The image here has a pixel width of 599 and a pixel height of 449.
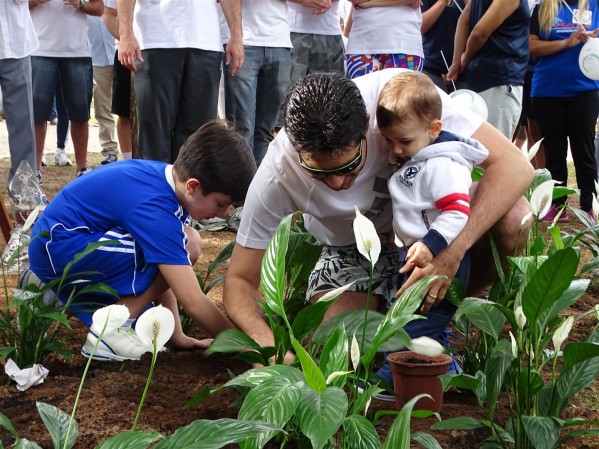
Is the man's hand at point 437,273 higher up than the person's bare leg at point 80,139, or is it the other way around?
the man's hand at point 437,273

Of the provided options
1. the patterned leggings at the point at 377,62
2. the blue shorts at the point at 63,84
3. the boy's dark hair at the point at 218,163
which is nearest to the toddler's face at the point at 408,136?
the boy's dark hair at the point at 218,163

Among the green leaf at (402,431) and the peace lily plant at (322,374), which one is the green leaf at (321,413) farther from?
the green leaf at (402,431)

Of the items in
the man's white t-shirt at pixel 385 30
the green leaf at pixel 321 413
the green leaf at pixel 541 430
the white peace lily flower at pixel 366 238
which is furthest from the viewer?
the man's white t-shirt at pixel 385 30

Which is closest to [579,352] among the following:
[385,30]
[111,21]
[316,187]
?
[316,187]

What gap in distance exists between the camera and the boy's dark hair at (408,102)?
257 centimetres

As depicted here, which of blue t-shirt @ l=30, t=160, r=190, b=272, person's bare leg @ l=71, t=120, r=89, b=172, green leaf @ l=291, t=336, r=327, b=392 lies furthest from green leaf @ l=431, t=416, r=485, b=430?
person's bare leg @ l=71, t=120, r=89, b=172

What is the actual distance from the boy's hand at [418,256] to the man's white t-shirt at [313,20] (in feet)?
10.6

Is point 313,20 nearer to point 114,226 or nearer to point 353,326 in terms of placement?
point 114,226

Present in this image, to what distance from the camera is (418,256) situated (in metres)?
2.49

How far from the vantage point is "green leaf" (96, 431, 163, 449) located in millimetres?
1603

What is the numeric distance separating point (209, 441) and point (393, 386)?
1040 millimetres

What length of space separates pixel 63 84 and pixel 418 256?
4.61 m

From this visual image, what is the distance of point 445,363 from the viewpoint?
2.27 m

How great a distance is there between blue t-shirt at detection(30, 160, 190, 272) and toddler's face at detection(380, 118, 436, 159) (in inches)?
29.9
